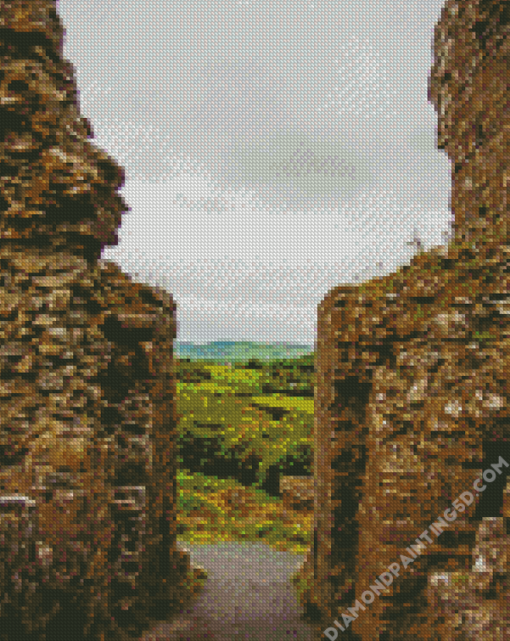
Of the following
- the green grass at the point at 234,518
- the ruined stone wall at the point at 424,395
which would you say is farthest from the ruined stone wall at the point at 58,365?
the green grass at the point at 234,518

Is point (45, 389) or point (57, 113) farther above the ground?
point (57, 113)

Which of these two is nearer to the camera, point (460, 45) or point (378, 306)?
point (378, 306)

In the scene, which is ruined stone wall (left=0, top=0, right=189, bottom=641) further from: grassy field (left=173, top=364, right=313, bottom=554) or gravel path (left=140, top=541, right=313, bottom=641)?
grassy field (left=173, top=364, right=313, bottom=554)

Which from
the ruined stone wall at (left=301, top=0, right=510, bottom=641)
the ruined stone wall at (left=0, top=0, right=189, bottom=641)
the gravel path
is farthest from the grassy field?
the ruined stone wall at (left=0, top=0, right=189, bottom=641)

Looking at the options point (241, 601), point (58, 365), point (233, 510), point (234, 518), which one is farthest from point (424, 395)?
point (233, 510)

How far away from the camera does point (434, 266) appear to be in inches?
197

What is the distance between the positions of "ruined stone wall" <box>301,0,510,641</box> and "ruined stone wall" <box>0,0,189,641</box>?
257 cm

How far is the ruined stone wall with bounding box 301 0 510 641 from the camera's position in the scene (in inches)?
172

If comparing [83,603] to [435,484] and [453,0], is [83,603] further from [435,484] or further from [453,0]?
[453,0]

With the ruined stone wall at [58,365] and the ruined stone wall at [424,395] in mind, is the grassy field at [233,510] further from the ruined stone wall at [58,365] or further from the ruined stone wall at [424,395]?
the ruined stone wall at [58,365]

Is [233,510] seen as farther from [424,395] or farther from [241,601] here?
[424,395]

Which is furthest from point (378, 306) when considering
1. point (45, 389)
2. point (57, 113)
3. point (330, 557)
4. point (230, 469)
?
point (230, 469)

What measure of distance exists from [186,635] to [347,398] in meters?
4.06

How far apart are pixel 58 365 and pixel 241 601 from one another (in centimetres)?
547
